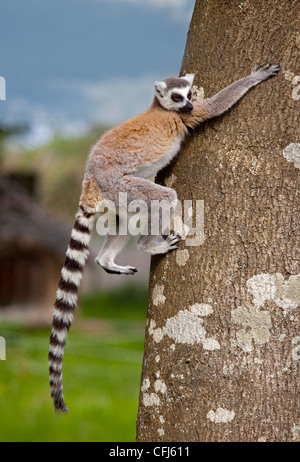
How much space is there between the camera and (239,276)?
214 cm

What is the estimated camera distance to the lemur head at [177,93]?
2.56 meters

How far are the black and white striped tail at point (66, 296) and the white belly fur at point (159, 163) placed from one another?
34cm

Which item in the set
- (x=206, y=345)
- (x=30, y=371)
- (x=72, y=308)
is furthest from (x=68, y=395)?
(x=206, y=345)

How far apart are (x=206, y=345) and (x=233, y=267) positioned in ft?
1.07

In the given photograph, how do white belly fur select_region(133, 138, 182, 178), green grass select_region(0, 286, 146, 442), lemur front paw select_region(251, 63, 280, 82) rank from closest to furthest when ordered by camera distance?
lemur front paw select_region(251, 63, 280, 82), white belly fur select_region(133, 138, 182, 178), green grass select_region(0, 286, 146, 442)

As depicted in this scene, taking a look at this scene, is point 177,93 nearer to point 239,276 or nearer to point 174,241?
point 174,241

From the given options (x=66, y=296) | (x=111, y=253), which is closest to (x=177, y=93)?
(x=111, y=253)

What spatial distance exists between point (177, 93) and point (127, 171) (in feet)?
1.50

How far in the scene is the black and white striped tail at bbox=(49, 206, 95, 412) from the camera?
2377 mm

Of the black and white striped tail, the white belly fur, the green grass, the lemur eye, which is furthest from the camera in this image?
the green grass

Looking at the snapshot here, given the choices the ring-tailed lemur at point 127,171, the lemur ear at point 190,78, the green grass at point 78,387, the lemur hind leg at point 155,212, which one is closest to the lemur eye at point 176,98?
the ring-tailed lemur at point 127,171

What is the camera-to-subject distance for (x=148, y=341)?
7.61 feet

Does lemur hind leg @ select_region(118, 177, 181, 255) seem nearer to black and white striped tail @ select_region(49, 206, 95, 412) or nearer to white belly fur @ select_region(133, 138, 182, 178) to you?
white belly fur @ select_region(133, 138, 182, 178)

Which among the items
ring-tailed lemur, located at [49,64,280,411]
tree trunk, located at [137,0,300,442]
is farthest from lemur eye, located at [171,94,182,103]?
tree trunk, located at [137,0,300,442]
